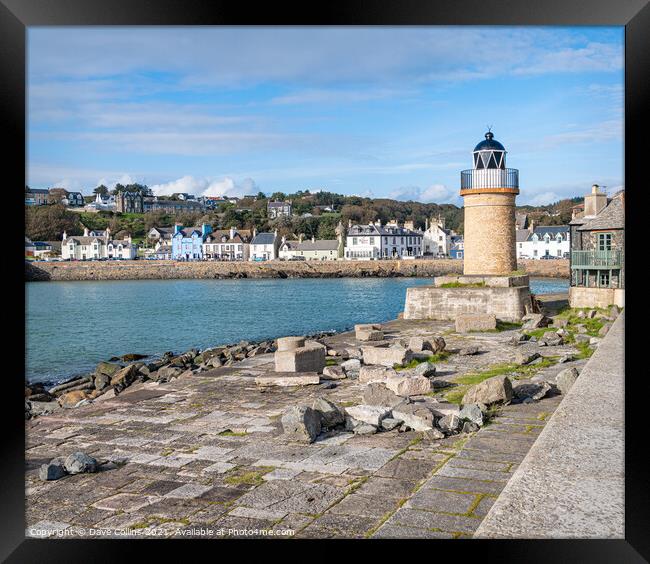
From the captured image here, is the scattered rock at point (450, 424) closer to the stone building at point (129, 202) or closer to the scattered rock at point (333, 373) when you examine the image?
the scattered rock at point (333, 373)

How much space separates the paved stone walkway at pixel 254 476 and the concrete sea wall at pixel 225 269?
78523 mm

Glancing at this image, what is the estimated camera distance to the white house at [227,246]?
10412 cm

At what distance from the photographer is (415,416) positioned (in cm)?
739

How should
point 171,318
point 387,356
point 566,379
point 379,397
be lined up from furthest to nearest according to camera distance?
point 171,318
point 387,356
point 566,379
point 379,397

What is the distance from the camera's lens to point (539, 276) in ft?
246

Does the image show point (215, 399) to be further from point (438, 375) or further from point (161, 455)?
point (438, 375)

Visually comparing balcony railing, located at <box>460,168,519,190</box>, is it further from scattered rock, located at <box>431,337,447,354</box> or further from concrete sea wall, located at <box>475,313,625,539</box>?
concrete sea wall, located at <box>475,313,625,539</box>

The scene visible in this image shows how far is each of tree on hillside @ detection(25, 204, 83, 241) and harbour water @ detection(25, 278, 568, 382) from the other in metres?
32.4

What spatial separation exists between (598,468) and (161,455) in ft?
14.9

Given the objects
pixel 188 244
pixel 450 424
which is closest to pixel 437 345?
pixel 450 424

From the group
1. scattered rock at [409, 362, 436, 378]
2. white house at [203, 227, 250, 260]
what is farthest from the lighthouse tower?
white house at [203, 227, 250, 260]

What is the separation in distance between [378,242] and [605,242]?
73.4m

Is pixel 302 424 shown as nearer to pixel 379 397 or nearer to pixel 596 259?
pixel 379 397
